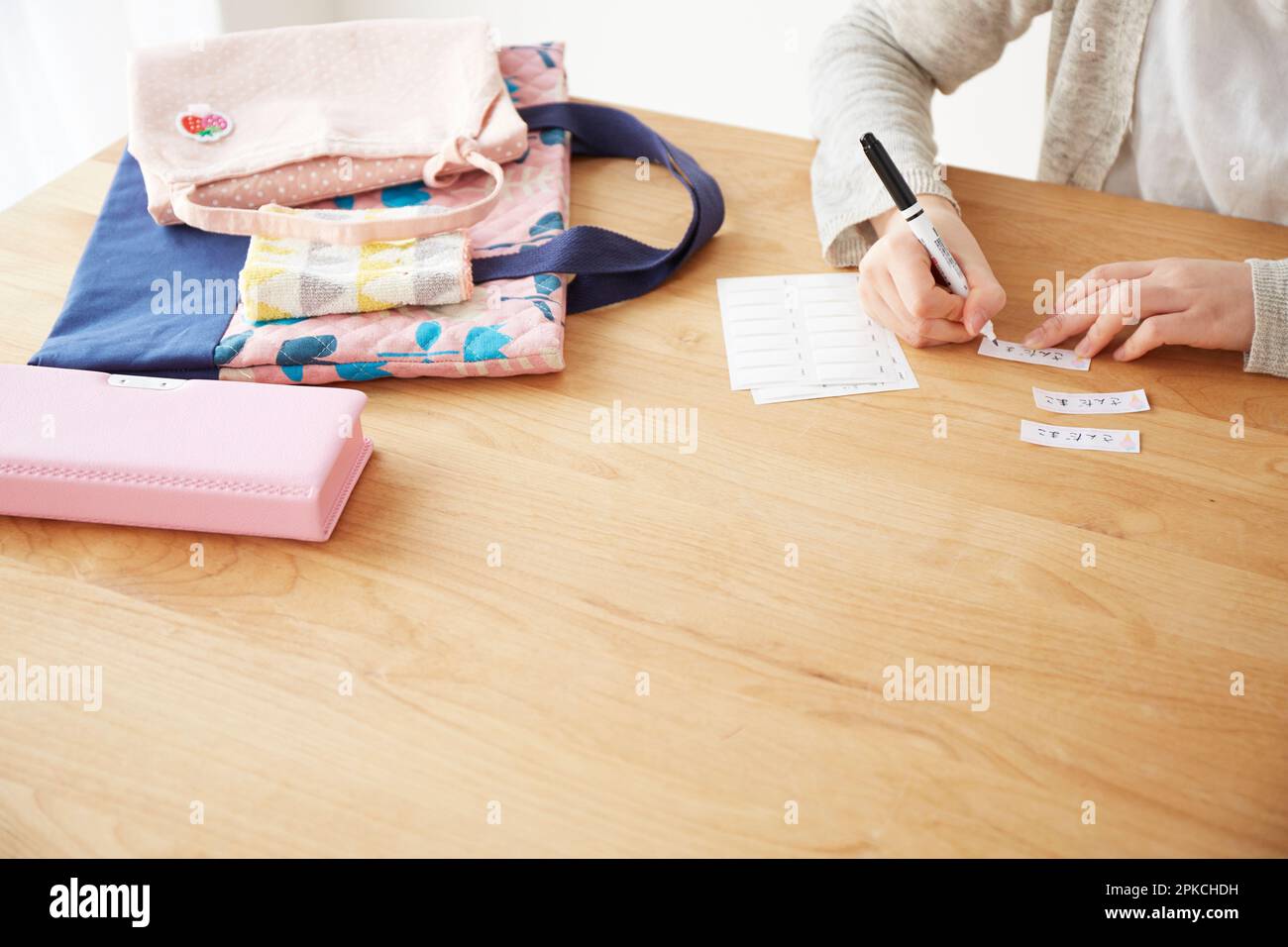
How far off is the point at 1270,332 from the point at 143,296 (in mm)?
952

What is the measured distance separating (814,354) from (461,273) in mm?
304

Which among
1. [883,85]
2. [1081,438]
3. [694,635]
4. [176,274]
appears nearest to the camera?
[694,635]

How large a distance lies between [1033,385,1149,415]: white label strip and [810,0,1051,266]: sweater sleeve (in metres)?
0.24

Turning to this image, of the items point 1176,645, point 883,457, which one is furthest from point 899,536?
point 1176,645

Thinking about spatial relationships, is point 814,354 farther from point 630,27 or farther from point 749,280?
point 630,27

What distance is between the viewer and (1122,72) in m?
1.05

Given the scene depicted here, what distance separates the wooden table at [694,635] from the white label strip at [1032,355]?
0.04 feet

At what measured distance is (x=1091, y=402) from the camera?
0.82 meters

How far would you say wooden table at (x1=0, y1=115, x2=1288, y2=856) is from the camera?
1.83 feet

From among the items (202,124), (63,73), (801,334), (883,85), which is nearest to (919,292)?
(801,334)

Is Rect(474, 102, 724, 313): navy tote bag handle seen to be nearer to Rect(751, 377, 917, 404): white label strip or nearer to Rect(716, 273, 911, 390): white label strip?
Rect(716, 273, 911, 390): white label strip

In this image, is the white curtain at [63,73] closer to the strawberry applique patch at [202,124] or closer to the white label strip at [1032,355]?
the strawberry applique patch at [202,124]

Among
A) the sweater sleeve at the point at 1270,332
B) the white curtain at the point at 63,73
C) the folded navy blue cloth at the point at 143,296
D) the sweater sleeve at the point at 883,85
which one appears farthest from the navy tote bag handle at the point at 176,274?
the white curtain at the point at 63,73

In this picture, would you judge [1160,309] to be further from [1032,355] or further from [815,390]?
[815,390]
